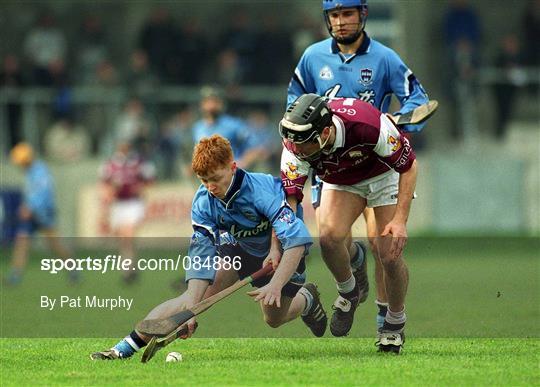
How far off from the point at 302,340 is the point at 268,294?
4.91 feet

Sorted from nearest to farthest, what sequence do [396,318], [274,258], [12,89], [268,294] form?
[268,294] → [274,258] → [396,318] → [12,89]

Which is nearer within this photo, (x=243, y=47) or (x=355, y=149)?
(x=355, y=149)

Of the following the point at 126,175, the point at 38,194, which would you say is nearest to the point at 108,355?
the point at 38,194

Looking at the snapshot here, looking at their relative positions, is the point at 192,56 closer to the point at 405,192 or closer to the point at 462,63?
the point at 462,63

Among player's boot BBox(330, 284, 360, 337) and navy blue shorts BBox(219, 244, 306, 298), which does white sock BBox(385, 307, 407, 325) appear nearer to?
player's boot BBox(330, 284, 360, 337)

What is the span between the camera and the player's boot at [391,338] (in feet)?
27.8

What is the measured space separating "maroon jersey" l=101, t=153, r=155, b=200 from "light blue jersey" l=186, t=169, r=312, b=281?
955 centimetres

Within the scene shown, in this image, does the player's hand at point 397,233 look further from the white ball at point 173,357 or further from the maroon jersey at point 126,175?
the maroon jersey at point 126,175

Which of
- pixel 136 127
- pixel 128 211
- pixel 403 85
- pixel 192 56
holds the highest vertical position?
pixel 403 85

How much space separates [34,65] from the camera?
21828 mm

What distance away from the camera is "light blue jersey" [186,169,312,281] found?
809 cm

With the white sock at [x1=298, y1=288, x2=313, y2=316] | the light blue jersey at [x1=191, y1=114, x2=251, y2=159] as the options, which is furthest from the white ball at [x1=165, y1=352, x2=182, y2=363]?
the light blue jersey at [x1=191, y1=114, x2=251, y2=159]

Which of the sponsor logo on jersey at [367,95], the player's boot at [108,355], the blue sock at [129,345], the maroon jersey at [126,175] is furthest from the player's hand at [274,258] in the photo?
the maroon jersey at [126,175]

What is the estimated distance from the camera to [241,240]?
8438mm
